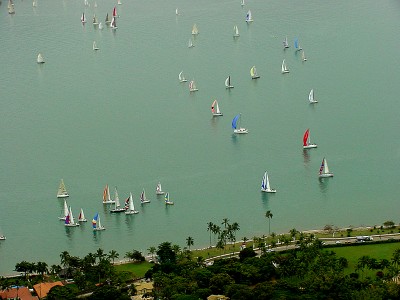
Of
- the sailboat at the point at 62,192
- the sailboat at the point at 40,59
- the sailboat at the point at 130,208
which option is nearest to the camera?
the sailboat at the point at 130,208

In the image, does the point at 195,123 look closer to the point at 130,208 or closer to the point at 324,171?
the point at 324,171

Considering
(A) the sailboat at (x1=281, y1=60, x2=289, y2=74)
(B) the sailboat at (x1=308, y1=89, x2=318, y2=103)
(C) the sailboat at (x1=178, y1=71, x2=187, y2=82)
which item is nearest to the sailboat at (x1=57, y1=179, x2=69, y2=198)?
(B) the sailboat at (x1=308, y1=89, x2=318, y2=103)

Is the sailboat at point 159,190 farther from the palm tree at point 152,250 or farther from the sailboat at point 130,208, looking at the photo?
the palm tree at point 152,250

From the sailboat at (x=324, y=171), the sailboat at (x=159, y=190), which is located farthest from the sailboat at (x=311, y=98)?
the sailboat at (x=159, y=190)

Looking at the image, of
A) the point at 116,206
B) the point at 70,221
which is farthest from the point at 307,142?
the point at 70,221

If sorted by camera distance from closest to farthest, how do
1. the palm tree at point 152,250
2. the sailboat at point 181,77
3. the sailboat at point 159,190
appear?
1. the palm tree at point 152,250
2. the sailboat at point 159,190
3. the sailboat at point 181,77

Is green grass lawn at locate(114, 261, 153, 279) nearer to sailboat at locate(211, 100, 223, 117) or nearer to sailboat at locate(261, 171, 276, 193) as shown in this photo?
sailboat at locate(261, 171, 276, 193)

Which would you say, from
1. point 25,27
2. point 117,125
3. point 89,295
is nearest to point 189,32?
point 25,27
